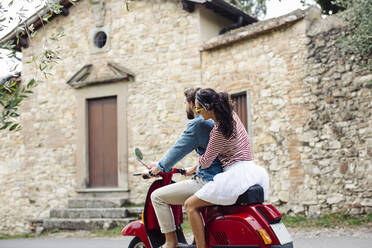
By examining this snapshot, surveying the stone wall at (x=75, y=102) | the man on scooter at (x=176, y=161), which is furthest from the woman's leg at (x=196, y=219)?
the stone wall at (x=75, y=102)

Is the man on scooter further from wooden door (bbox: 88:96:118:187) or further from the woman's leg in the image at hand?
wooden door (bbox: 88:96:118:187)

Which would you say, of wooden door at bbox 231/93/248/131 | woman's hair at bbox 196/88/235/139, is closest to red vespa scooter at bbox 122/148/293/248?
woman's hair at bbox 196/88/235/139

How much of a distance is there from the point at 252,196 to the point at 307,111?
528 cm

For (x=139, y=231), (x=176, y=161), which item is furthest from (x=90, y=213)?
(x=176, y=161)

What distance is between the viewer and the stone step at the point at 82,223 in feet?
32.3

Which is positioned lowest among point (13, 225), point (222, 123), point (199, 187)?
point (13, 225)

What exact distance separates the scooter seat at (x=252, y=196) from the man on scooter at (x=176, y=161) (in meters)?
0.33

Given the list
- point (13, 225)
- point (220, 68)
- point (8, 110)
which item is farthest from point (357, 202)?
point (13, 225)

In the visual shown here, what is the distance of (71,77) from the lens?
39.2ft

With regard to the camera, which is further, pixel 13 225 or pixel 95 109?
pixel 13 225

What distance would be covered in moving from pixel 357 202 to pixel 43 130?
7.99m

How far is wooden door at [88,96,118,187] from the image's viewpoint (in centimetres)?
1157

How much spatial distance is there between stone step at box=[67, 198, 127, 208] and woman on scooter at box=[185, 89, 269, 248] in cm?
724

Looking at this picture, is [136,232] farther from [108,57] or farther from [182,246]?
[108,57]
